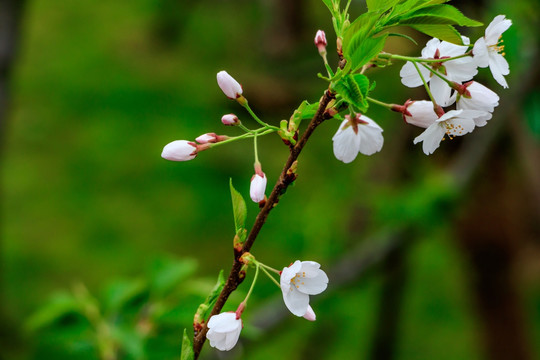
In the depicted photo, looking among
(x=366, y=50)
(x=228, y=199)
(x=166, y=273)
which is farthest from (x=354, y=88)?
(x=228, y=199)

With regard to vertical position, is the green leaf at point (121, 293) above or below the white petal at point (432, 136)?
below

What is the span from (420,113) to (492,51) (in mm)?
114

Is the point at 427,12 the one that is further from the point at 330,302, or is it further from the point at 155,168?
the point at 155,168

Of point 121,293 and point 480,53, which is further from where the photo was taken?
point 121,293

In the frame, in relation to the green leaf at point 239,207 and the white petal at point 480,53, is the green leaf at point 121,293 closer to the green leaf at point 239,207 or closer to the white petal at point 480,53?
the green leaf at point 239,207

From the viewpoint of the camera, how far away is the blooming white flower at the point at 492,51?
26.4 inches

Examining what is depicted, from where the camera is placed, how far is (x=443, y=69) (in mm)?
716

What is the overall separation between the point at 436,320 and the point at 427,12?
3.64 m

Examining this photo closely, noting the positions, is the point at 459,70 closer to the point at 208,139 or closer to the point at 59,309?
the point at 208,139

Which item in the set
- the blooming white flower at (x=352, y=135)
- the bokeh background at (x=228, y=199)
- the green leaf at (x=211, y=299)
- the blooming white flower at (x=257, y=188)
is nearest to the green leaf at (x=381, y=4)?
the blooming white flower at (x=352, y=135)

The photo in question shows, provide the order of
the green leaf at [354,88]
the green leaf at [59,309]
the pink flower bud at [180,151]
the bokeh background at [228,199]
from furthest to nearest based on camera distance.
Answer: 1. the bokeh background at [228,199]
2. the green leaf at [59,309]
3. the pink flower bud at [180,151]
4. the green leaf at [354,88]

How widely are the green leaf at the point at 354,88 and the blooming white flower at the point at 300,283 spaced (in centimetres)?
18

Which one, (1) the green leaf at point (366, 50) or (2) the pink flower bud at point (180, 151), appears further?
(2) the pink flower bud at point (180, 151)

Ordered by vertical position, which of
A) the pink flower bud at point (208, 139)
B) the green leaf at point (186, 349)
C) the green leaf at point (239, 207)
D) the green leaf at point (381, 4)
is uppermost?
the green leaf at point (381, 4)
